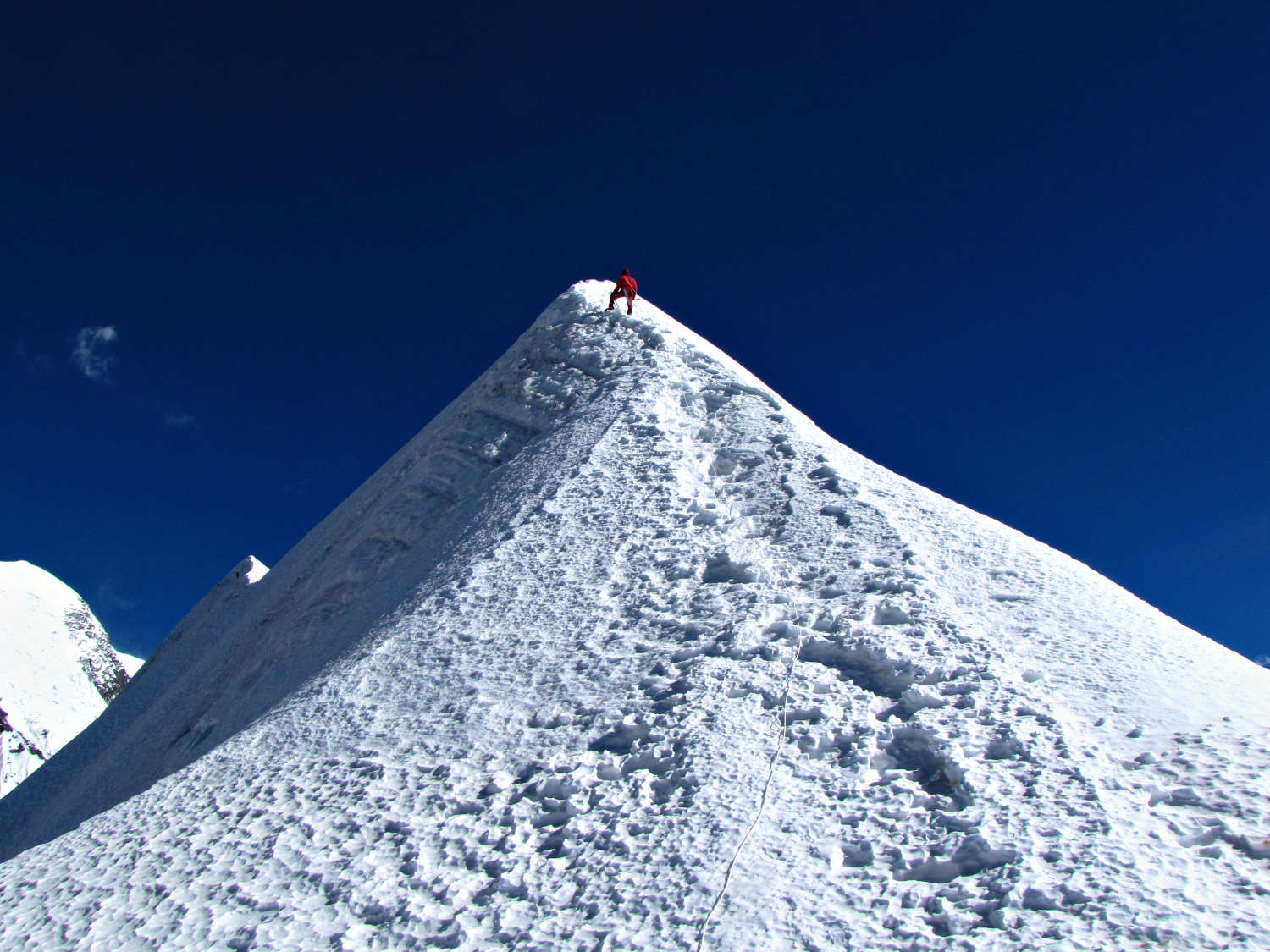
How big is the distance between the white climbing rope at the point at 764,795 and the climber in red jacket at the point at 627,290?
8340 mm

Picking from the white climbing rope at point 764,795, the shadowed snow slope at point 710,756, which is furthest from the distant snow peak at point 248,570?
the white climbing rope at point 764,795

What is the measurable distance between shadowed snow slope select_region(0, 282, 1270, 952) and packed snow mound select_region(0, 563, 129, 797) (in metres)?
44.5

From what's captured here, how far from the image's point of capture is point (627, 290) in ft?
43.2

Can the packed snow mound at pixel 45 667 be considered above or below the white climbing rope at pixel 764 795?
above

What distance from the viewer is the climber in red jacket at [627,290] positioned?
13055 millimetres

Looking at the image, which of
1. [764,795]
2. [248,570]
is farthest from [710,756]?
[248,570]

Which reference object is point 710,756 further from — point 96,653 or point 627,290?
point 96,653

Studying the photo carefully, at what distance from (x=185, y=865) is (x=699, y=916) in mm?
3017

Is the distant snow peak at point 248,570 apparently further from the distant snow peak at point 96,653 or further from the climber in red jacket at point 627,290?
the distant snow peak at point 96,653

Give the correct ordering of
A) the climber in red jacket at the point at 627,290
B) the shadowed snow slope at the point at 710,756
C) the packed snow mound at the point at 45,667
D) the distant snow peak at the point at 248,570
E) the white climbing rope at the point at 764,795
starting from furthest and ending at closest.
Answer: the packed snow mound at the point at 45,667, the distant snow peak at the point at 248,570, the climber in red jacket at the point at 627,290, the shadowed snow slope at the point at 710,756, the white climbing rope at the point at 764,795

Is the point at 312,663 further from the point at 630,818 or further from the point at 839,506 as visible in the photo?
the point at 839,506

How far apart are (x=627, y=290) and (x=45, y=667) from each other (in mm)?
54801

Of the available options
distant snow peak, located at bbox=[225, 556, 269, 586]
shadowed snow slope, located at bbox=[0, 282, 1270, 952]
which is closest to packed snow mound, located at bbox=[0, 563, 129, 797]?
distant snow peak, located at bbox=[225, 556, 269, 586]

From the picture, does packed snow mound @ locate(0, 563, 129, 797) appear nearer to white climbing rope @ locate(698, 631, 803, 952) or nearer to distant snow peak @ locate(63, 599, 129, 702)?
distant snow peak @ locate(63, 599, 129, 702)
